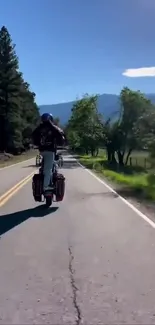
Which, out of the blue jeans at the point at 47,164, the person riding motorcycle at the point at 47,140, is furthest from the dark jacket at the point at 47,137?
the blue jeans at the point at 47,164

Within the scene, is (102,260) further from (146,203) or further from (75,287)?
(146,203)

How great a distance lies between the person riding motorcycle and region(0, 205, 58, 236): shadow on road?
73cm

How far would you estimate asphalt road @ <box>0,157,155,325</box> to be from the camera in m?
5.00

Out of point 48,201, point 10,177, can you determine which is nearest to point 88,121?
point 10,177

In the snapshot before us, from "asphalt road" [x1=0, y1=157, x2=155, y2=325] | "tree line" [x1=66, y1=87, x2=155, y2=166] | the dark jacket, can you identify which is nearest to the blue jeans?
the dark jacket

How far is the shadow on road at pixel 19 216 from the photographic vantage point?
10.1m

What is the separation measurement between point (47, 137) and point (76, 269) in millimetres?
6262

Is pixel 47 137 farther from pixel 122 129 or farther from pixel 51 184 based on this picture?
pixel 122 129

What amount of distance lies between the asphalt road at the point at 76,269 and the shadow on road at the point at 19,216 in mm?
20

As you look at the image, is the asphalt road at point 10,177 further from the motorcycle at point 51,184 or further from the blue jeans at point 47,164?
the blue jeans at point 47,164

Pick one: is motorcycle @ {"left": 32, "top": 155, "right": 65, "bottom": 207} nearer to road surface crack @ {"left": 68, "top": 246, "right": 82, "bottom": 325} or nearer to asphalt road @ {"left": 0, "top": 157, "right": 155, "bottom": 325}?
asphalt road @ {"left": 0, "top": 157, "right": 155, "bottom": 325}

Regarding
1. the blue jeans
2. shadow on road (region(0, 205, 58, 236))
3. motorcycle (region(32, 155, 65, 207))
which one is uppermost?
the blue jeans

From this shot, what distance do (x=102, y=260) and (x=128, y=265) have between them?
440 mm

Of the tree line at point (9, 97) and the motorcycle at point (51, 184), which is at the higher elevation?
the tree line at point (9, 97)
